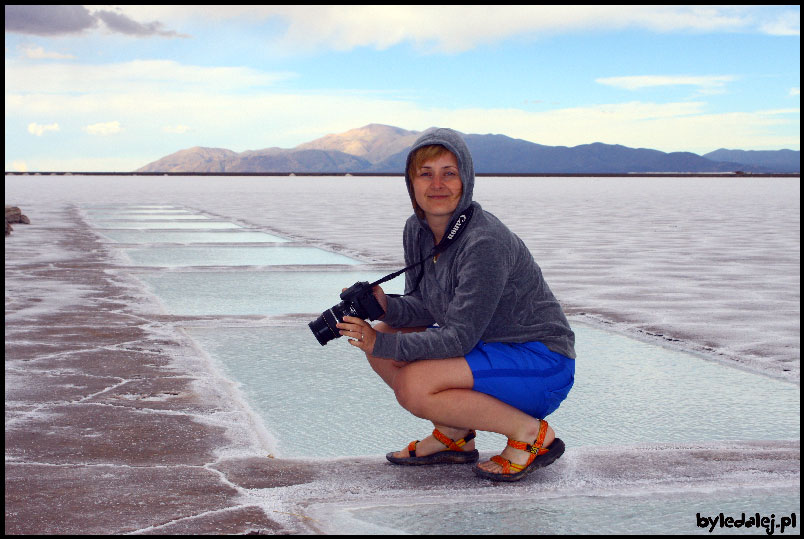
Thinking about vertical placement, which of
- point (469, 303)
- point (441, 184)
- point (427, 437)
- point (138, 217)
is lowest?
point (138, 217)

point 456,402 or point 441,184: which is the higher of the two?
point 441,184

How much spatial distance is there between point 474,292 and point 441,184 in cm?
42

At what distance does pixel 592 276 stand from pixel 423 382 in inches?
251

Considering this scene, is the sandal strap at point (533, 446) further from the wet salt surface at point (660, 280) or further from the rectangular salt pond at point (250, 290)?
the rectangular salt pond at point (250, 290)

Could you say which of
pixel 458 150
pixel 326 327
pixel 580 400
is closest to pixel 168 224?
pixel 580 400

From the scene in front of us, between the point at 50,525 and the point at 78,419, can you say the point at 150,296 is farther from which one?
the point at 50,525

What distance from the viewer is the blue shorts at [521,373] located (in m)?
3.35

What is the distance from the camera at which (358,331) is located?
3346 mm

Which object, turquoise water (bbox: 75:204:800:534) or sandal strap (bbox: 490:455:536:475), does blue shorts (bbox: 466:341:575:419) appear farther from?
turquoise water (bbox: 75:204:800:534)

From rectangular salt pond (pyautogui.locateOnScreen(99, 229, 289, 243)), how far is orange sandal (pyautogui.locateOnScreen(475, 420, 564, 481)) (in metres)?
10.8

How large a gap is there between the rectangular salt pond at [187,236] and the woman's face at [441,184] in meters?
10.7

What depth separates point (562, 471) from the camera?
3436mm

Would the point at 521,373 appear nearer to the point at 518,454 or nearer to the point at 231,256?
the point at 518,454

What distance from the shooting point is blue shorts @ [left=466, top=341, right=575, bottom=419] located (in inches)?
132
